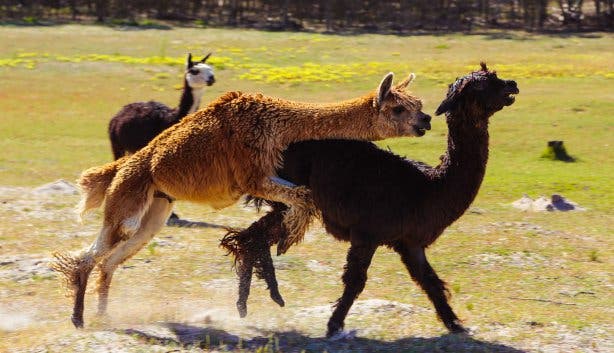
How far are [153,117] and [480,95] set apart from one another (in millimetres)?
6674

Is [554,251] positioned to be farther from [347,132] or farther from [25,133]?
[25,133]

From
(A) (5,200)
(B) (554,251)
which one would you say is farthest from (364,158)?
(A) (5,200)

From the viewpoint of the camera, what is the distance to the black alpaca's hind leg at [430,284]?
8.64m

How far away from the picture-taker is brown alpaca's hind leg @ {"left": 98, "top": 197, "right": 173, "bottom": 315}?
9.49m

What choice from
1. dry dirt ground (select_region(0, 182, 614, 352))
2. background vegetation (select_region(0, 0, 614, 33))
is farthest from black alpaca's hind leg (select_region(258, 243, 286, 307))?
background vegetation (select_region(0, 0, 614, 33))

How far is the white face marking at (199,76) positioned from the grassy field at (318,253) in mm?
1654

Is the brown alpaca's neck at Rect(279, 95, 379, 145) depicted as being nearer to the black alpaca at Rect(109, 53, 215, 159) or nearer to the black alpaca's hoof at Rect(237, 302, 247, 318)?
the black alpaca's hoof at Rect(237, 302, 247, 318)

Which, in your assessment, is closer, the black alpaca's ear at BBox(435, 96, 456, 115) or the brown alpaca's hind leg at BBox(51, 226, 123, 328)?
the black alpaca's ear at BBox(435, 96, 456, 115)

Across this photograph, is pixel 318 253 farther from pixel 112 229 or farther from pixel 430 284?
pixel 430 284

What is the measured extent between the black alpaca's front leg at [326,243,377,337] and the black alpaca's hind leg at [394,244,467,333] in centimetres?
37

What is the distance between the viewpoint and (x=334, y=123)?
8.55 metres

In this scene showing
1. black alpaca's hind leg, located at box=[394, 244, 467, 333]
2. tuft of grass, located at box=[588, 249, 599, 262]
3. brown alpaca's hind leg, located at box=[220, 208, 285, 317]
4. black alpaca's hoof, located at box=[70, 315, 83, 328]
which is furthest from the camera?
tuft of grass, located at box=[588, 249, 599, 262]

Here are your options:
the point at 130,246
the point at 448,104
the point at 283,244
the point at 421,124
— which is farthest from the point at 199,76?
the point at 448,104

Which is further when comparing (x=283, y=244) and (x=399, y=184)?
(x=283, y=244)
